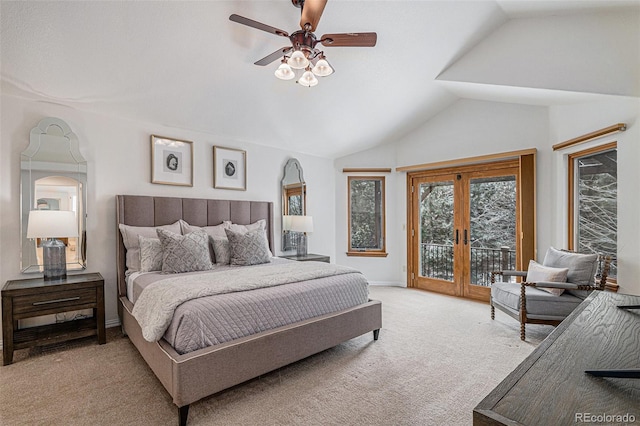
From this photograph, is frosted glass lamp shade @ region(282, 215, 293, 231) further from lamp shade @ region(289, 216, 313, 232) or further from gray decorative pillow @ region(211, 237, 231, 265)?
gray decorative pillow @ region(211, 237, 231, 265)

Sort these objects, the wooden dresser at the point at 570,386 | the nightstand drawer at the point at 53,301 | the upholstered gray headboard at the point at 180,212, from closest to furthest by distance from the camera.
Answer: the wooden dresser at the point at 570,386, the nightstand drawer at the point at 53,301, the upholstered gray headboard at the point at 180,212

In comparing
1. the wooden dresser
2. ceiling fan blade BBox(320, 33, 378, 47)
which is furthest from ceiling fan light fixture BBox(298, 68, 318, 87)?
the wooden dresser

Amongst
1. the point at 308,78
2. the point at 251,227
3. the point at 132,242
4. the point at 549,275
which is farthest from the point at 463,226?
the point at 132,242

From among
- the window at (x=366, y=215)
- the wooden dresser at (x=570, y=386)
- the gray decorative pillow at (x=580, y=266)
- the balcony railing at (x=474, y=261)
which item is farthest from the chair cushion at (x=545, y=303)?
the window at (x=366, y=215)

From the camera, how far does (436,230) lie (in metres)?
5.38

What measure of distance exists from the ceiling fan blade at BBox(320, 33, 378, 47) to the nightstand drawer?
3.07 m

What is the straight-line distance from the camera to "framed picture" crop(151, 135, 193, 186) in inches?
151

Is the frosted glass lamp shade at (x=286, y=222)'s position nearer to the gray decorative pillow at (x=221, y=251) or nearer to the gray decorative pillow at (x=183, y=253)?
the gray decorative pillow at (x=221, y=251)

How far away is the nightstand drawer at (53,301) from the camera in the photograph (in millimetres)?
2693

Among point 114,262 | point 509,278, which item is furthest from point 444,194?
point 114,262

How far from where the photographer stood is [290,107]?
13.4ft

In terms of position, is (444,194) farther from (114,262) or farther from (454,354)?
(114,262)

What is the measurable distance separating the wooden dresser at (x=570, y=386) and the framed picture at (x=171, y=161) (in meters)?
3.97

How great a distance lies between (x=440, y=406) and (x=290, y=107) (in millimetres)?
3503
